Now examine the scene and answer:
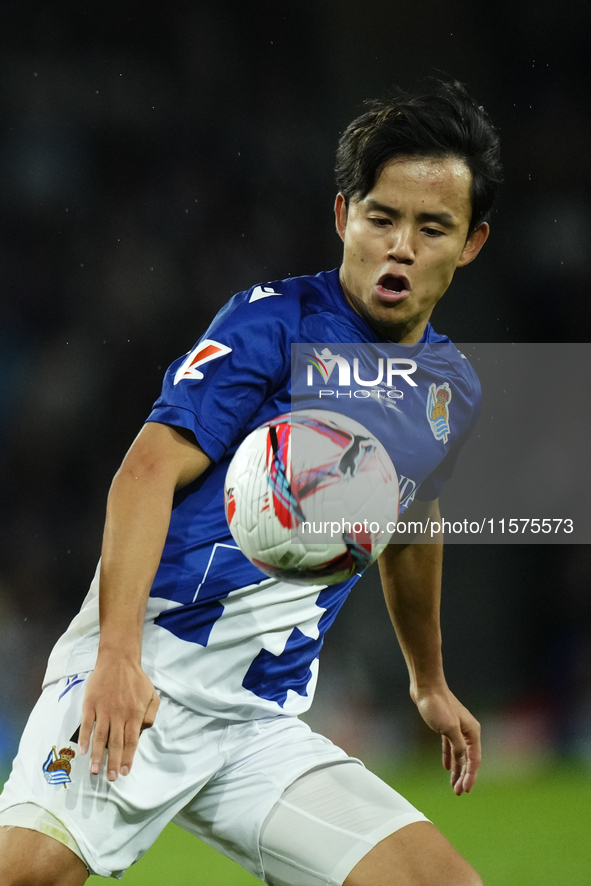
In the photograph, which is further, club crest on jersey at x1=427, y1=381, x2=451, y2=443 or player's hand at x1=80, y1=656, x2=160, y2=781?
club crest on jersey at x1=427, y1=381, x2=451, y2=443

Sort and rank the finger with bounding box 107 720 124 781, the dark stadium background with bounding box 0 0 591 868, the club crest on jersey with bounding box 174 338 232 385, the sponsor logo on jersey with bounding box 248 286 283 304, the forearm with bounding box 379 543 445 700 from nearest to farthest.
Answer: the finger with bounding box 107 720 124 781
the club crest on jersey with bounding box 174 338 232 385
the sponsor logo on jersey with bounding box 248 286 283 304
the forearm with bounding box 379 543 445 700
the dark stadium background with bounding box 0 0 591 868

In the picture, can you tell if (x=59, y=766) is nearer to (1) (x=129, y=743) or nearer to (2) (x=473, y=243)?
(1) (x=129, y=743)

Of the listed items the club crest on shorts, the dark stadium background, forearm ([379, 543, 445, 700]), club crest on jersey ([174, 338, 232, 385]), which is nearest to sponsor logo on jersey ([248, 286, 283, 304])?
club crest on jersey ([174, 338, 232, 385])

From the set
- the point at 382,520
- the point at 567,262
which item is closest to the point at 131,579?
the point at 382,520

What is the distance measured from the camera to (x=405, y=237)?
5.12ft

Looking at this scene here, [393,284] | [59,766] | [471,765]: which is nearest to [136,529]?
[59,766]

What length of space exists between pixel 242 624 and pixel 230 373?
426 mm

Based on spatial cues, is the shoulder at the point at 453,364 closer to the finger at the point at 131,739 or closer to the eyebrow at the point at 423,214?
the eyebrow at the point at 423,214

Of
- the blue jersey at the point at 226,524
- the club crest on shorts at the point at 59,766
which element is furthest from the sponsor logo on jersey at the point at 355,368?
the club crest on shorts at the point at 59,766

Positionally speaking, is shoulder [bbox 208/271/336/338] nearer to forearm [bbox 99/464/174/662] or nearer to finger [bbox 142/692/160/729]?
forearm [bbox 99/464/174/662]

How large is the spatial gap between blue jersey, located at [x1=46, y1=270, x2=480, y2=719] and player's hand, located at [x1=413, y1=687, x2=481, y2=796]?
0.33m

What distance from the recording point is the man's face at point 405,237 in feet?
5.14

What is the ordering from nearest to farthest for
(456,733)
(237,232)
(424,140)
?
(424,140) < (456,733) < (237,232)

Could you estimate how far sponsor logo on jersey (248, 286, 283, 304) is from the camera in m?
1.53
